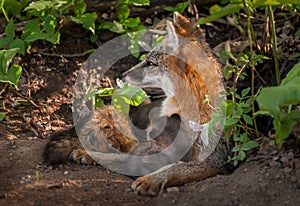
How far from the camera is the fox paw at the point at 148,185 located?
14.4 ft

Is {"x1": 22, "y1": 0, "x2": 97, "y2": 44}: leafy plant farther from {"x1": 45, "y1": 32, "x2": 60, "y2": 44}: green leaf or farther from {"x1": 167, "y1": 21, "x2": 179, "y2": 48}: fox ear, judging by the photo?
{"x1": 167, "y1": 21, "x2": 179, "y2": 48}: fox ear

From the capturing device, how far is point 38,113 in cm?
598

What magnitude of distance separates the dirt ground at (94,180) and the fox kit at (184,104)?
0.21 metres

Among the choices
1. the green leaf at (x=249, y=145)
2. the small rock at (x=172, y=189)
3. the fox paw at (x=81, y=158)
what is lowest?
the fox paw at (x=81, y=158)

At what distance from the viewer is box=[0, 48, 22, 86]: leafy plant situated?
5469mm

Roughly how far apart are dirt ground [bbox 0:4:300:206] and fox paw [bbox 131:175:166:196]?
0.05 metres

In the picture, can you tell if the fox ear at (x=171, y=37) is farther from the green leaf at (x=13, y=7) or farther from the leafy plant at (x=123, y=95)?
the green leaf at (x=13, y=7)

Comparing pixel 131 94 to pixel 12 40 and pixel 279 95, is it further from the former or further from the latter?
pixel 279 95

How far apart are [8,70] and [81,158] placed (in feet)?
3.63

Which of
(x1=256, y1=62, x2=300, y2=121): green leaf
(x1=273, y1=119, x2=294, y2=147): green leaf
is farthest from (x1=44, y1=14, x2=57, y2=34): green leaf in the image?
(x1=256, y1=62, x2=300, y2=121): green leaf

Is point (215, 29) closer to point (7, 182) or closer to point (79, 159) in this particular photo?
point (79, 159)

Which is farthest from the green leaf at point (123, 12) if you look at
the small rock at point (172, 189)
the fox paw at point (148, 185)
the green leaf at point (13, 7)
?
the small rock at point (172, 189)

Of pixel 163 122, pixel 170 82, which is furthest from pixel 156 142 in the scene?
pixel 170 82

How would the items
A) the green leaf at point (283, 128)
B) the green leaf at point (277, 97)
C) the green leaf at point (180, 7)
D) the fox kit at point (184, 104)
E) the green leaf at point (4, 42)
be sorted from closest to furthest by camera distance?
the green leaf at point (277, 97) < the green leaf at point (283, 128) < the fox kit at point (184, 104) < the green leaf at point (4, 42) < the green leaf at point (180, 7)
